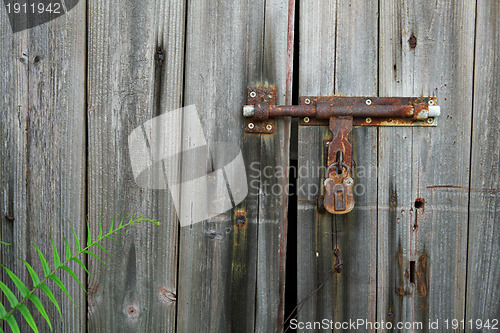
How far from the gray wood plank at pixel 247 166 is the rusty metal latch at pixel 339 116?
0.05 meters

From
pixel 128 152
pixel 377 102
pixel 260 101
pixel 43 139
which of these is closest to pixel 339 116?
pixel 377 102

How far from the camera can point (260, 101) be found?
3.97 feet

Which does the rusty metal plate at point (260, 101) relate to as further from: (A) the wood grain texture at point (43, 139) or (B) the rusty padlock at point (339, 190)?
(A) the wood grain texture at point (43, 139)

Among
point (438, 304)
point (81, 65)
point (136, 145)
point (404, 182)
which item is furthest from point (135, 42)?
point (438, 304)

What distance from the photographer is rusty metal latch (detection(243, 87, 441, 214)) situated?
1167 mm

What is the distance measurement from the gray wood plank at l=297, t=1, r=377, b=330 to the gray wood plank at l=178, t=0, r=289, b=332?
0.08 meters

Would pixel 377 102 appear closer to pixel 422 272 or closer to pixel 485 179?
pixel 485 179

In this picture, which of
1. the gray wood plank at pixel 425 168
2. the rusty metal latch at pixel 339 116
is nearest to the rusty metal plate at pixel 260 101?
the rusty metal latch at pixel 339 116

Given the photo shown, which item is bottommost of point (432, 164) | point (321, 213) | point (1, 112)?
point (321, 213)

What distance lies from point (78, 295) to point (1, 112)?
0.61m

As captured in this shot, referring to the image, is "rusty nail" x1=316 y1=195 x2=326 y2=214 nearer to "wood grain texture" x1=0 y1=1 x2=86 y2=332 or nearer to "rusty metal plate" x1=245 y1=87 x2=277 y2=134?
"rusty metal plate" x1=245 y1=87 x2=277 y2=134

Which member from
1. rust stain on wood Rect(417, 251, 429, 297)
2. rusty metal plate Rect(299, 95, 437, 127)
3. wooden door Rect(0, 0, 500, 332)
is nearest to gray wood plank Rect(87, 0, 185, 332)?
wooden door Rect(0, 0, 500, 332)

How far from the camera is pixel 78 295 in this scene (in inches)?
49.3

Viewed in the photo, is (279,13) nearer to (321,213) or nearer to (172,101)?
(172,101)
